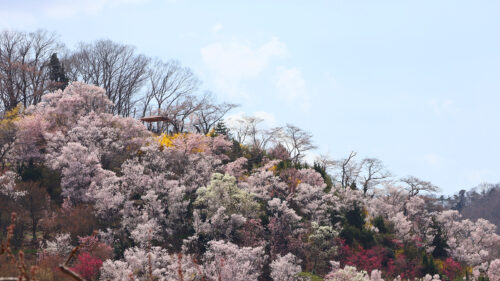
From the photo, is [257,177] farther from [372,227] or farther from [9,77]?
[9,77]

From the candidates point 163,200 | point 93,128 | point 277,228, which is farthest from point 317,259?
point 93,128

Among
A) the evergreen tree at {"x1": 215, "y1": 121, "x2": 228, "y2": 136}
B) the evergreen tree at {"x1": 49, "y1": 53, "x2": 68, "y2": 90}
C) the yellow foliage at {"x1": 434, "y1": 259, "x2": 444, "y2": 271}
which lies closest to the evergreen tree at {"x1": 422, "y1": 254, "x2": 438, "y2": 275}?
the yellow foliage at {"x1": 434, "y1": 259, "x2": 444, "y2": 271}

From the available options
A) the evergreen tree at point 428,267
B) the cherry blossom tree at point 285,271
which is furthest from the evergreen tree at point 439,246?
the cherry blossom tree at point 285,271

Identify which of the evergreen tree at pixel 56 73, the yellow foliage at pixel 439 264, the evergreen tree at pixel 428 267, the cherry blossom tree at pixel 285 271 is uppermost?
the evergreen tree at pixel 56 73

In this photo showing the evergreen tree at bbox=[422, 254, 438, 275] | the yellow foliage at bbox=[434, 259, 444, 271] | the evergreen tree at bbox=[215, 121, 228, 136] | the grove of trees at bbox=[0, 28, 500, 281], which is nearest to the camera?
the grove of trees at bbox=[0, 28, 500, 281]

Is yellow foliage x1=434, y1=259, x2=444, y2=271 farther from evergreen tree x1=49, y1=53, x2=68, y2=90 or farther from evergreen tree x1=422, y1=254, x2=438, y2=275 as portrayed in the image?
evergreen tree x1=49, y1=53, x2=68, y2=90

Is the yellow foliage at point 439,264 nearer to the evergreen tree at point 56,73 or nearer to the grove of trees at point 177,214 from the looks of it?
the grove of trees at point 177,214

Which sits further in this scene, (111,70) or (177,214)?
(111,70)

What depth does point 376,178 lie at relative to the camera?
72.1 metres

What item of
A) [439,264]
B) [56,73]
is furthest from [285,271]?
[56,73]

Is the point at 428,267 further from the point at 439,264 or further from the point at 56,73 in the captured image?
the point at 56,73

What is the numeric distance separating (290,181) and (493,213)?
10691 centimetres

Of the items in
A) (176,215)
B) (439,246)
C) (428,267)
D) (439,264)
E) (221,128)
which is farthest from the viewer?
(221,128)

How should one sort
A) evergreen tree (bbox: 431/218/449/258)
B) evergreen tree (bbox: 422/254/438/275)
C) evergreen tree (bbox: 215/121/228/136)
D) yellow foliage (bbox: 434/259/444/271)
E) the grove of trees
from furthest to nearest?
evergreen tree (bbox: 215/121/228/136) → evergreen tree (bbox: 431/218/449/258) → yellow foliage (bbox: 434/259/444/271) → evergreen tree (bbox: 422/254/438/275) → the grove of trees
